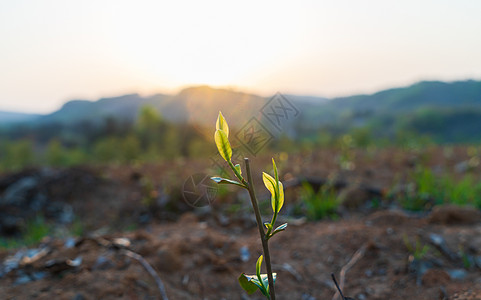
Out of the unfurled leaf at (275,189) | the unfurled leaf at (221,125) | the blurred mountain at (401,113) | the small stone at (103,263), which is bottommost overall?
the blurred mountain at (401,113)

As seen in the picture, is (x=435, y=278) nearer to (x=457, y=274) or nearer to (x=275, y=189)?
(x=457, y=274)

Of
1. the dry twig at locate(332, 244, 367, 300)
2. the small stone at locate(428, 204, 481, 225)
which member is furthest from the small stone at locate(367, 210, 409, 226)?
the dry twig at locate(332, 244, 367, 300)

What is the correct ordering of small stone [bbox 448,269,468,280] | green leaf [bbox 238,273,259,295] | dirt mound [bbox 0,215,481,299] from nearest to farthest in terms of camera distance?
green leaf [bbox 238,273,259,295]
dirt mound [bbox 0,215,481,299]
small stone [bbox 448,269,468,280]

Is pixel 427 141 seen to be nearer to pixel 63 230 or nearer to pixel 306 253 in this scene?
pixel 306 253

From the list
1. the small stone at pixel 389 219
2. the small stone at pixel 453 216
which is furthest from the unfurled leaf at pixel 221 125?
the small stone at pixel 453 216

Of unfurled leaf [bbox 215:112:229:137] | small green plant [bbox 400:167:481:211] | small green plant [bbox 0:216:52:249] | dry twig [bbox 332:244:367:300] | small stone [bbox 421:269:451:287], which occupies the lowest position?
small green plant [bbox 0:216:52:249]

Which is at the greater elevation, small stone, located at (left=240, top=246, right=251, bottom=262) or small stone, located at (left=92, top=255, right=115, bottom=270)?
small stone, located at (left=92, top=255, right=115, bottom=270)

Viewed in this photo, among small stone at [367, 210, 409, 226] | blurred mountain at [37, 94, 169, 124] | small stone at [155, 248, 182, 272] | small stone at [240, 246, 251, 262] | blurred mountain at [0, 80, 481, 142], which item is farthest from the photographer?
blurred mountain at [37, 94, 169, 124]

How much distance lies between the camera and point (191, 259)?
2006 millimetres

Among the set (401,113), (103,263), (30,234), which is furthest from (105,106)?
(103,263)

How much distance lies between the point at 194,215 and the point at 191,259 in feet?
4.00

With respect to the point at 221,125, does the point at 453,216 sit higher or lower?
lower

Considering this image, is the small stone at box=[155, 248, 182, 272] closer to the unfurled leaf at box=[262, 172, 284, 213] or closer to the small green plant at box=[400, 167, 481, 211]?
the unfurled leaf at box=[262, 172, 284, 213]

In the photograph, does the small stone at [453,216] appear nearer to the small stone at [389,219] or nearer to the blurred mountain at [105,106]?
the small stone at [389,219]
